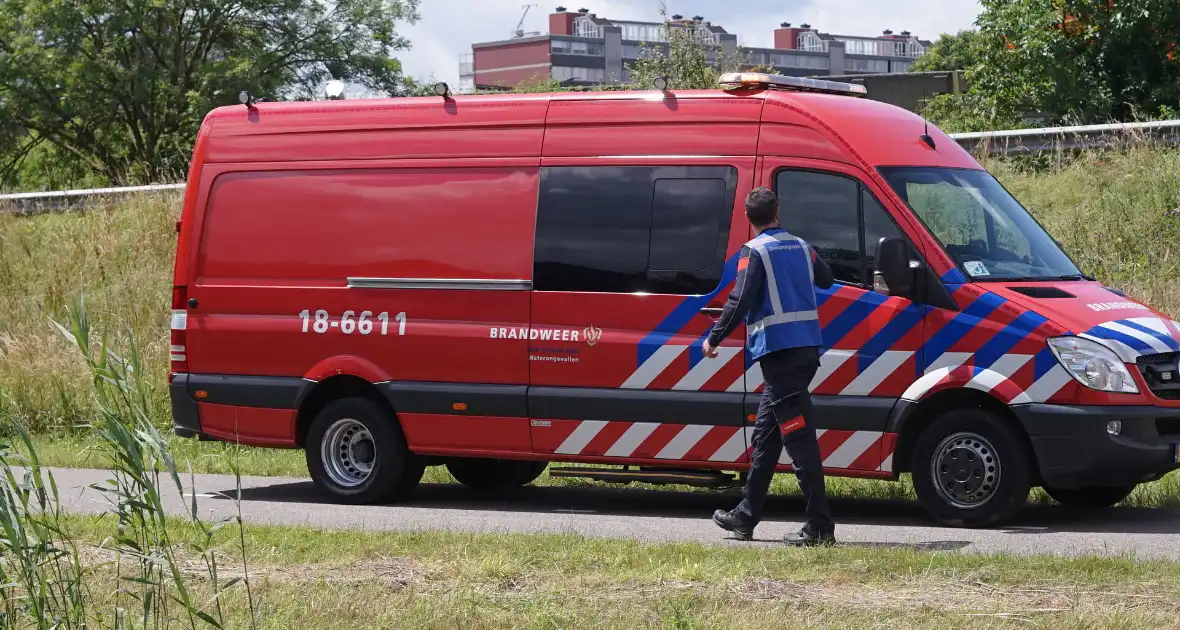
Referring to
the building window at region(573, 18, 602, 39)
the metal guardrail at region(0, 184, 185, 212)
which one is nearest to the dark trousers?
the metal guardrail at region(0, 184, 185, 212)

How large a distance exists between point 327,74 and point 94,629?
127ft

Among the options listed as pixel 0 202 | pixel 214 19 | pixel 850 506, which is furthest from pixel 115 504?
pixel 214 19

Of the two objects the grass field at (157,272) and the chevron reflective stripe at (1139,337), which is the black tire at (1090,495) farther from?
the grass field at (157,272)

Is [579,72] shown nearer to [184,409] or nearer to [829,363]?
[184,409]

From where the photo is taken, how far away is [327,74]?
144 feet

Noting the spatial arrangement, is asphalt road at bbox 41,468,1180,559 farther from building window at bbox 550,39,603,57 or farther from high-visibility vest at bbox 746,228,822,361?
building window at bbox 550,39,603,57

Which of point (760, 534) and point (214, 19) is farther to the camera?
point (214, 19)

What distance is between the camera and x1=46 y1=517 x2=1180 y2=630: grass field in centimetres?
609

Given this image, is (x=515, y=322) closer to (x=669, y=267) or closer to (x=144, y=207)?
(x=669, y=267)

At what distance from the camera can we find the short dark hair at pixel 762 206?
818 cm

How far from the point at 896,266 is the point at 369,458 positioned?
385 centimetres

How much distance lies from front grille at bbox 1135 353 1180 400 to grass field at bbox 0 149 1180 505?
227 inches

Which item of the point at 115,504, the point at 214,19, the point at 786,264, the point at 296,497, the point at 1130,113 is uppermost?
the point at 214,19

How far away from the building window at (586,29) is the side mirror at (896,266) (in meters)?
145
